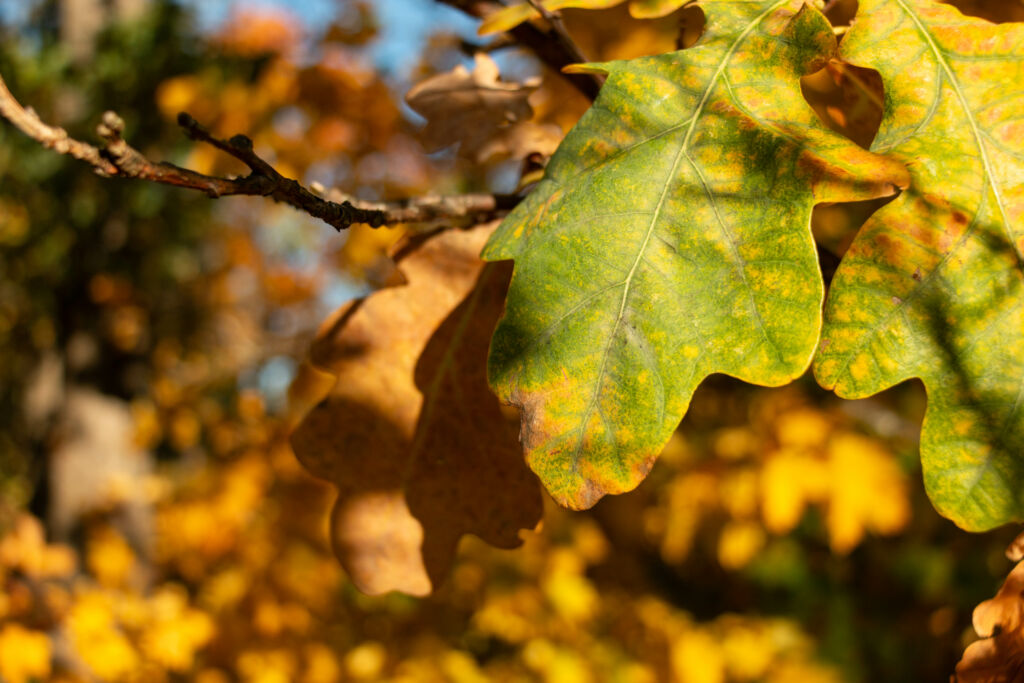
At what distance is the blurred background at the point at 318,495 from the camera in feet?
7.96

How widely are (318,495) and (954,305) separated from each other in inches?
91.6

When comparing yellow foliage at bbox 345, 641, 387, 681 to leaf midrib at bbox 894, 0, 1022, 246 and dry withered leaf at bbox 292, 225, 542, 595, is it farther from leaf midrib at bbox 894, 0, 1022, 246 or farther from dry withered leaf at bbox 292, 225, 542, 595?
leaf midrib at bbox 894, 0, 1022, 246

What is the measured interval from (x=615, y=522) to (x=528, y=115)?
3324mm

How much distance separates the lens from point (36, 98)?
4273mm

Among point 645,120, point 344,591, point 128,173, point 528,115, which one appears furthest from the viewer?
point 344,591

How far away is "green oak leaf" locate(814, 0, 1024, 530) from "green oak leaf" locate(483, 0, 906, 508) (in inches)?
1.6

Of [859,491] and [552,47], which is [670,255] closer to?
[552,47]

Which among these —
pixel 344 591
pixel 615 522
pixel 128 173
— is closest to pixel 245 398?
pixel 344 591

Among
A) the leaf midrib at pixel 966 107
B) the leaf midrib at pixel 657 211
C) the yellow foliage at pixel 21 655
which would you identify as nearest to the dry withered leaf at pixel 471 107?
the leaf midrib at pixel 657 211

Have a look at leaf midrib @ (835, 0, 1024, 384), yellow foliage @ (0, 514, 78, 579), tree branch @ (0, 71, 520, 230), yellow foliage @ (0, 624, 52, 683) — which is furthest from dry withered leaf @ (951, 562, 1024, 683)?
yellow foliage @ (0, 514, 78, 579)

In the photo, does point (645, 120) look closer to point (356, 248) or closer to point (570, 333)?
point (570, 333)

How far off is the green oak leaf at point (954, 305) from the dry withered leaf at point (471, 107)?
1.74ft

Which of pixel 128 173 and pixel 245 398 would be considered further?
pixel 245 398

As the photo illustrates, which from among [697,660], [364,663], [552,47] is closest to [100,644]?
[364,663]
